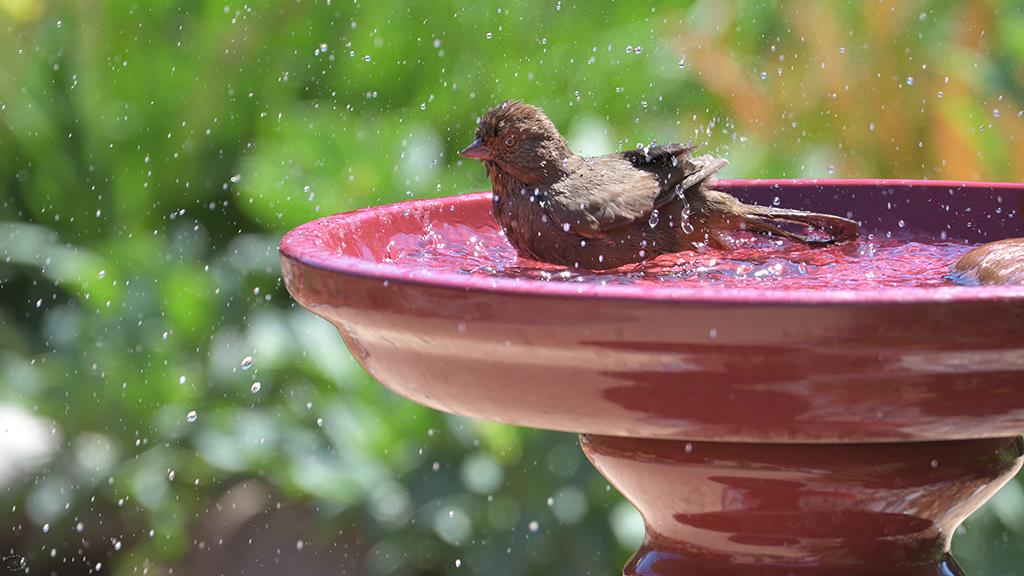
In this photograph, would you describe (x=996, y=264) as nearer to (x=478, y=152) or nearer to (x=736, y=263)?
(x=736, y=263)

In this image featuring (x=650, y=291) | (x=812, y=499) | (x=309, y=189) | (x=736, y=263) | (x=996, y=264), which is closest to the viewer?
(x=650, y=291)

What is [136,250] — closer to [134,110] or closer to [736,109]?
[134,110]

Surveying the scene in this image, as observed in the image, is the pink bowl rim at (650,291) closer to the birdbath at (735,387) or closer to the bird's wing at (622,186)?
the birdbath at (735,387)

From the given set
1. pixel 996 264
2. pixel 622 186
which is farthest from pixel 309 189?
pixel 996 264

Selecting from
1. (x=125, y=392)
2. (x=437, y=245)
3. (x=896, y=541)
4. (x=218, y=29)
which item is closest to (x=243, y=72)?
(x=218, y=29)

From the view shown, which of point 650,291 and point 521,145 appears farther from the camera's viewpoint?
point 521,145

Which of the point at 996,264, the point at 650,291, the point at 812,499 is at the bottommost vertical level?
the point at 812,499
